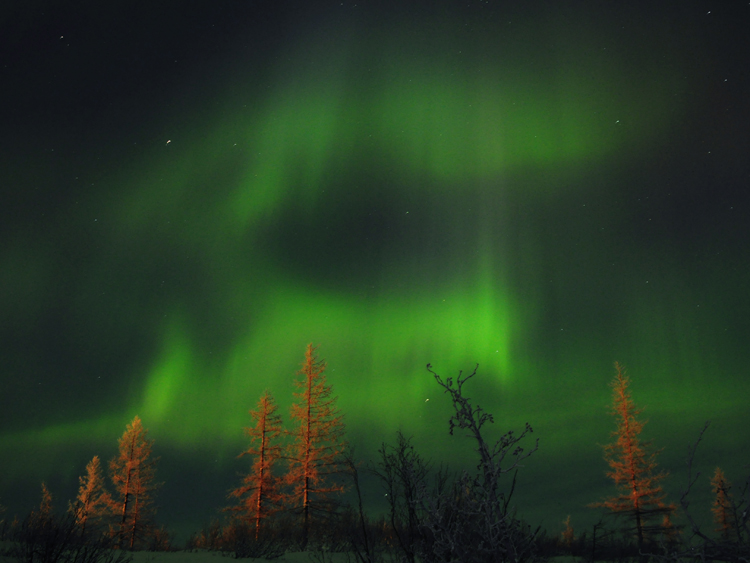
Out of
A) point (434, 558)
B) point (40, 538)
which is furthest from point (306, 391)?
point (434, 558)

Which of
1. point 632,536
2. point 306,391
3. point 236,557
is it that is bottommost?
point 632,536

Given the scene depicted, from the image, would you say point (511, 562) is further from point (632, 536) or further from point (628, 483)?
point (628, 483)

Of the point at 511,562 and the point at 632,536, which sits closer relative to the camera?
the point at 511,562

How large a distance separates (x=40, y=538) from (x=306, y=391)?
23378mm

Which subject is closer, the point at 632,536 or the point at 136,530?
the point at 632,536

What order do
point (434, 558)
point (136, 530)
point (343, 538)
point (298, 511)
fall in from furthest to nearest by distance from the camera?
1. point (136, 530)
2. point (298, 511)
3. point (343, 538)
4. point (434, 558)

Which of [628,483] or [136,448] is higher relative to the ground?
[136,448]

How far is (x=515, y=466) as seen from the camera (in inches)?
168

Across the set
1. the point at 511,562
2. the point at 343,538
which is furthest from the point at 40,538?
the point at 343,538

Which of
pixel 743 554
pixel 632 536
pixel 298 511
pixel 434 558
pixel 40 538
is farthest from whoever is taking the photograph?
pixel 632 536

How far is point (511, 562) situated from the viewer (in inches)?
168

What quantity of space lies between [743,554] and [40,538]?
9801mm

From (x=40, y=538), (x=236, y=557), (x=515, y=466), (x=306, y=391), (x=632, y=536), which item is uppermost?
(x=306, y=391)

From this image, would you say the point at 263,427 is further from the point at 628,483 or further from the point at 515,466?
the point at 515,466
